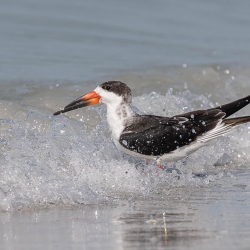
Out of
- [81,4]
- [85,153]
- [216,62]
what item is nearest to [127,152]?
[85,153]

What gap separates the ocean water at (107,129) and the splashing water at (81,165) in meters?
0.01

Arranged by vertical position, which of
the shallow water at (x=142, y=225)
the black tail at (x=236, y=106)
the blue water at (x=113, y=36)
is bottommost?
the shallow water at (x=142, y=225)

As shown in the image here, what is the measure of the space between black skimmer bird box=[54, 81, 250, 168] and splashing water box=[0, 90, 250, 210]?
20cm

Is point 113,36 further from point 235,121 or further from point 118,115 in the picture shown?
point 235,121

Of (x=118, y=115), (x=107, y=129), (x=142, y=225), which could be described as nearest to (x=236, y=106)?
(x=118, y=115)

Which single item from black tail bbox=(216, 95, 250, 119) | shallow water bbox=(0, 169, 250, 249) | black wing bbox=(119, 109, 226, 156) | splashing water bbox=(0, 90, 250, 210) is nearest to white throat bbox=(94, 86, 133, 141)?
black wing bbox=(119, 109, 226, 156)

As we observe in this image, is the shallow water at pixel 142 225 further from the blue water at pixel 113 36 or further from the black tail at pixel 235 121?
the blue water at pixel 113 36

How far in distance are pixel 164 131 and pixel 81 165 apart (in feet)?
3.40

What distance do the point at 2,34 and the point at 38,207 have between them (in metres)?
8.57

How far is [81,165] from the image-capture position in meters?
7.61

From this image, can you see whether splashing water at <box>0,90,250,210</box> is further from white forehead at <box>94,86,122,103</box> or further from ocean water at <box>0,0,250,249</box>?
white forehead at <box>94,86,122,103</box>

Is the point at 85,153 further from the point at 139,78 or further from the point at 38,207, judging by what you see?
the point at 139,78

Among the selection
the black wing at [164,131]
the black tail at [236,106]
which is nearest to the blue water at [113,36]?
the black wing at [164,131]

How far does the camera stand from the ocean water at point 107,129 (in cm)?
590
